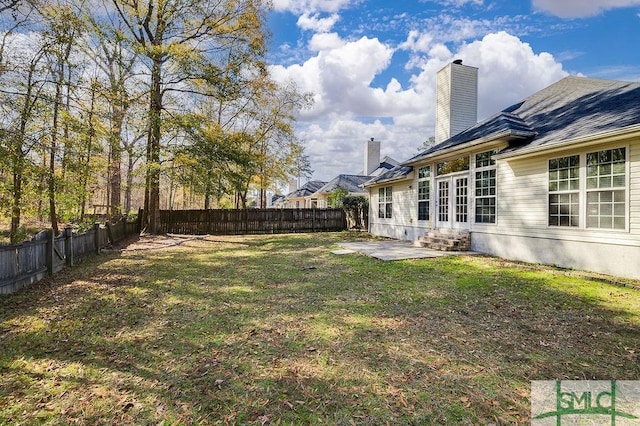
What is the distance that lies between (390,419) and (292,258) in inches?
288

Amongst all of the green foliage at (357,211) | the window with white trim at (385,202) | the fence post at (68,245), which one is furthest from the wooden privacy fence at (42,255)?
the green foliage at (357,211)

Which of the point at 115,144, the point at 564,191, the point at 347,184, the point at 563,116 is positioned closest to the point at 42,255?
the point at 115,144

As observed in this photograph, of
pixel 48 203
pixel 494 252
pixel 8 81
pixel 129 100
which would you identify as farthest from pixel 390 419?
pixel 129 100

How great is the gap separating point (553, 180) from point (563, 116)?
211 cm

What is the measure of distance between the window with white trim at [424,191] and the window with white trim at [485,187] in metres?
2.35

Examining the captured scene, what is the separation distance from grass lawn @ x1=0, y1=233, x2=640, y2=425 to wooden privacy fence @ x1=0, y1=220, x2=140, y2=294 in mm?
329

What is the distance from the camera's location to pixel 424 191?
41.0 feet

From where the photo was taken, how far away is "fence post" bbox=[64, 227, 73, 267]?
7.39m

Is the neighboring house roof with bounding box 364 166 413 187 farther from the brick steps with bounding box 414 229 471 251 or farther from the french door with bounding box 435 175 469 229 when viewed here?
the brick steps with bounding box 414 229 471 251

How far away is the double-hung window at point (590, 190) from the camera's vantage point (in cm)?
640

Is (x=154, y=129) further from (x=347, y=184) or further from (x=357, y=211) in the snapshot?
(x=347, y=184)

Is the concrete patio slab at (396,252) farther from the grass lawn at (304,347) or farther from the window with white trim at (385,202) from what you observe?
the window with white trim at (385,202)

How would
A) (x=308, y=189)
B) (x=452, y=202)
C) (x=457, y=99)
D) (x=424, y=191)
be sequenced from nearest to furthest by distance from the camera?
1. (x=452, y=202)
2. (x=424, y=191)
3. (x=457, y=99)
4. (x=308, y=189)

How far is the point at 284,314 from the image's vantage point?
4543 millimetres
